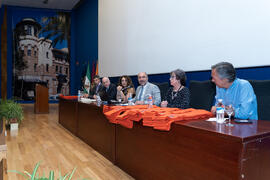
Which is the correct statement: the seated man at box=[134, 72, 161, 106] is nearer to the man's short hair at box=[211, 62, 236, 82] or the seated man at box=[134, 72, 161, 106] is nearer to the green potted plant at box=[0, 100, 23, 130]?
the man's short hair at box=[211, 62, 236, 82]

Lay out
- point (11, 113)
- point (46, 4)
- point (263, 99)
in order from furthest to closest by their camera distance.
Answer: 1. point (46, 4)
2. point (11, 113)
3. point (263, 99)

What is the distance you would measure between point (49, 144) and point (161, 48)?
94.7 inches

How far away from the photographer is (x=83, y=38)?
27.1ft

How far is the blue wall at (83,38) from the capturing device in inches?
281

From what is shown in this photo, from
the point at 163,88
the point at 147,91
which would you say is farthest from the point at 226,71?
the point at 163,88

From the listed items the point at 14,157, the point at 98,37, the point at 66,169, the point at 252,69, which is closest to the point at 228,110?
the point at 252,69

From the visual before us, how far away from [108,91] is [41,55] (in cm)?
627

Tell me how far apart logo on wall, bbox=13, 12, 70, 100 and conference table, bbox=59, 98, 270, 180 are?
24.5 feet

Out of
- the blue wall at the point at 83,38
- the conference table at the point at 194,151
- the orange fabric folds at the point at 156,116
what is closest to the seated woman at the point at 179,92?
the orange fabric folds at the point at 156,116

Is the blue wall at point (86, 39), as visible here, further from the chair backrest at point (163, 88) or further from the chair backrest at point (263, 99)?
the chair backrest at point (263, 99)

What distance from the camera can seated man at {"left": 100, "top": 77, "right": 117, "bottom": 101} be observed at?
4.04 m

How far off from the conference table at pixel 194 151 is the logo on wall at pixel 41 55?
7454 mm

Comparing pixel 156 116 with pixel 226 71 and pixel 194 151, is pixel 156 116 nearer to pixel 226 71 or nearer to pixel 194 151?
pixel 194 151

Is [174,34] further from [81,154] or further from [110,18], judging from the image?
[110,18]
